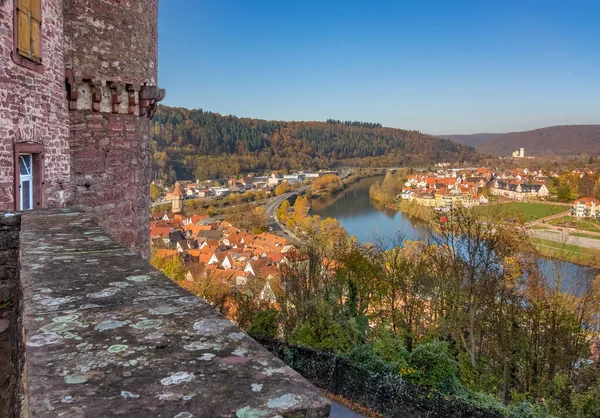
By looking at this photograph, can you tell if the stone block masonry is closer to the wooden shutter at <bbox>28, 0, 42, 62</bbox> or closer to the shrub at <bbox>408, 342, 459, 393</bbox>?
the wooden shutter at <bbox>28, 0, 42, 62</bbox>

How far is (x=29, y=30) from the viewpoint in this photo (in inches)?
192

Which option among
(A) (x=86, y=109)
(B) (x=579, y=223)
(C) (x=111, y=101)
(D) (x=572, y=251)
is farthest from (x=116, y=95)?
(B) (x=579, y=223)

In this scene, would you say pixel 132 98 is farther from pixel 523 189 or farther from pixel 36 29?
pixel 523 189

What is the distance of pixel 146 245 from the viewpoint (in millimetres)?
7816

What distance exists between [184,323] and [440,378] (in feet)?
35.1

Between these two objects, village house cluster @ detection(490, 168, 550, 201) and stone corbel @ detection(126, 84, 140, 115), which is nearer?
stone corbel @ detection(126, 84, 140, 115)

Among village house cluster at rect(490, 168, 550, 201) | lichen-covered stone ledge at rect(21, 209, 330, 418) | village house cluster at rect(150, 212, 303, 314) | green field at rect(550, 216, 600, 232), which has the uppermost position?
lichen-covered stone ledge at rect(21, 209, 330, 418)

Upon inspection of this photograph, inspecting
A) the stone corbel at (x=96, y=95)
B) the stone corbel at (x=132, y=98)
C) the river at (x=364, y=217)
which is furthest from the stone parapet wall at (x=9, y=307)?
the river at (x=364, y=217)

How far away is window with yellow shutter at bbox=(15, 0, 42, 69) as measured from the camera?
462 cm

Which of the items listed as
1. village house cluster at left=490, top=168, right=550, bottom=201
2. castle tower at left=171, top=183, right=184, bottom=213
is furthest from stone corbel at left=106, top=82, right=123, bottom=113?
castle tower at left=171, top=183, right=184, bottom=213

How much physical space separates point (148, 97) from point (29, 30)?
217cm

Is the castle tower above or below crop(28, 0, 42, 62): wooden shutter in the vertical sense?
below

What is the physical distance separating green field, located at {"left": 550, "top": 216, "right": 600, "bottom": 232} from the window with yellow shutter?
5027 centimetres

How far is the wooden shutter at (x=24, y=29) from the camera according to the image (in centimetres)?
462
